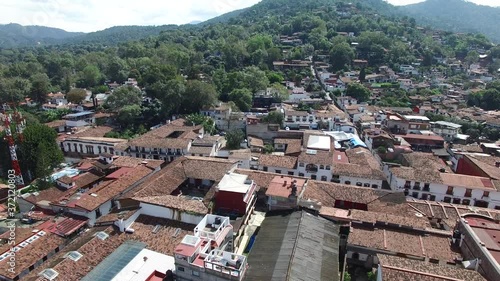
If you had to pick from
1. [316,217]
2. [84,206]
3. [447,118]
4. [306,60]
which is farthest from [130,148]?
[306,60]

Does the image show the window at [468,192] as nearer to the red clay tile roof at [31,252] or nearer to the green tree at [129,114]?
the red clay tile roof at [31,252]

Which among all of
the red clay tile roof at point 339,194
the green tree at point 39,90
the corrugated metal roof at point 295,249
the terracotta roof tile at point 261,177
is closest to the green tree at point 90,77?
the green tree at point 39,90

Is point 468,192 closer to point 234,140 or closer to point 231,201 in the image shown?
point 231,201

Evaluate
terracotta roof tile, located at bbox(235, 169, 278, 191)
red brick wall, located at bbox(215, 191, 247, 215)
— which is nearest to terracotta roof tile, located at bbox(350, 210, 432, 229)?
terracotta roof tile, located at bbox(235, 169, 278, 191)

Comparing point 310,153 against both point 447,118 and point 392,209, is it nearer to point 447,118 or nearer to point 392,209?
point 392,209

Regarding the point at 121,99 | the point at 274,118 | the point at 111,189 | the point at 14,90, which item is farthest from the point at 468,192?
the point at 14,90

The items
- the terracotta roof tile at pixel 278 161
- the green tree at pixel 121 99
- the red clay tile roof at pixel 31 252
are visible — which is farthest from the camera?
the green tree at pixel 121 99

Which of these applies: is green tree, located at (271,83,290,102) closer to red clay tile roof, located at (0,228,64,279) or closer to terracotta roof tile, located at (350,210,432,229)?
terracotta roof tile, located at (350,210,432,229)
